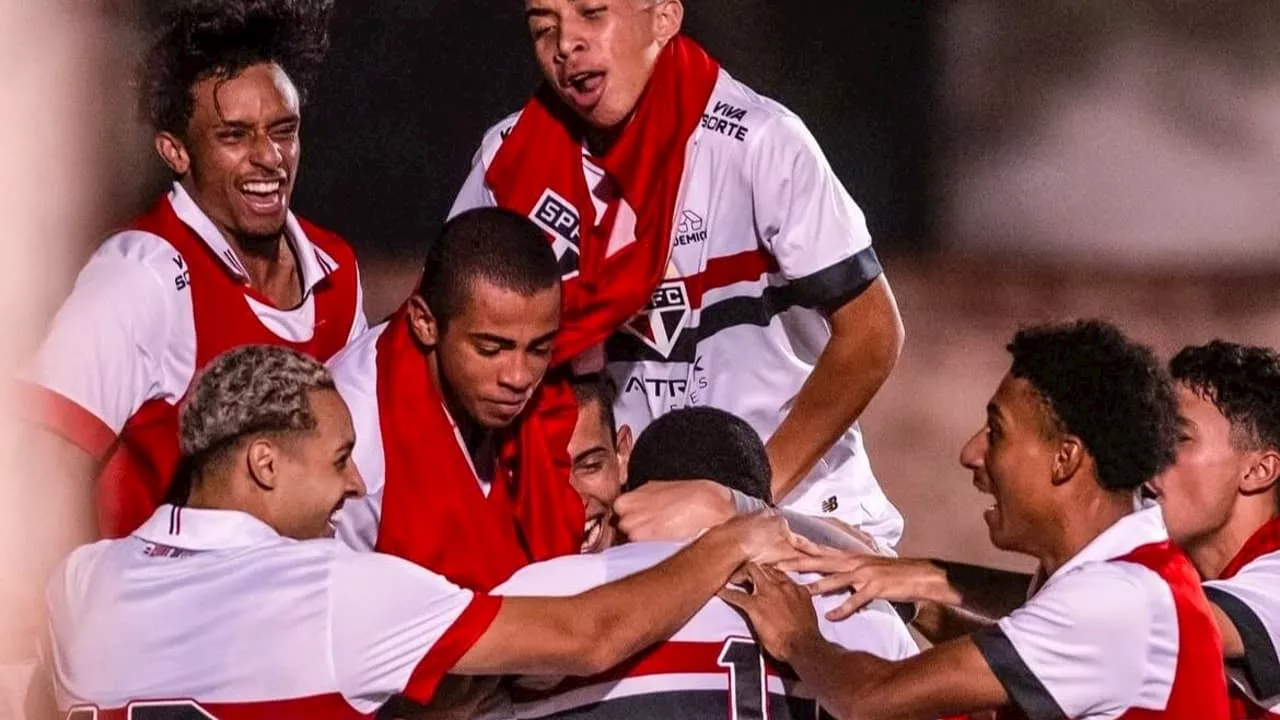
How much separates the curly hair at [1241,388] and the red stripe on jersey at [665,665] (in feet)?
3.68

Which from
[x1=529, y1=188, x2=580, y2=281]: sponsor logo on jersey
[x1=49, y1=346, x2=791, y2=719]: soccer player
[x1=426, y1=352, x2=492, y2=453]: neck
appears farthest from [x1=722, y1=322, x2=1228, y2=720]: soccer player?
[x1=529, y1=188, x2=580, y2=281]: sponsor logo on jersey

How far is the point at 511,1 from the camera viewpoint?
589 centimetres

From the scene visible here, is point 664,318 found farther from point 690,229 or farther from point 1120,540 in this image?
point 1120,540

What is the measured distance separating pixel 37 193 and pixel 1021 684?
2.39 m

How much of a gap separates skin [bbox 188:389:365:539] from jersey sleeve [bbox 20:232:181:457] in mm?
743

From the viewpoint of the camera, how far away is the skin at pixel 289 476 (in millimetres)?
2891

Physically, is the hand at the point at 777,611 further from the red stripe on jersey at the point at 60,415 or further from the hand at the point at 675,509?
the red stripe on jersey at the point at 60,415

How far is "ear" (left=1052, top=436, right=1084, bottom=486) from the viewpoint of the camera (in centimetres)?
298

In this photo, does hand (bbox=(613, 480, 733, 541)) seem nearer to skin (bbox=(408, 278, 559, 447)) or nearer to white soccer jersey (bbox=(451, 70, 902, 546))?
skin (bbox=(408, 278, 559, 447))

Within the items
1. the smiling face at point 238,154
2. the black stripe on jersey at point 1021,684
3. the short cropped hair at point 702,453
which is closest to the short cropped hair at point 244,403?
the short cropped hair at point 702,453

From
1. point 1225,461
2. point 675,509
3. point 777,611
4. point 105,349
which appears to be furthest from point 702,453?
point 105,349

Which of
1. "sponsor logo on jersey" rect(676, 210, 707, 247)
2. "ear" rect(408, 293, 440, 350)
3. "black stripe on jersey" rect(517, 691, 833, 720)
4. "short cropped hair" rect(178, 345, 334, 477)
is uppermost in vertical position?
"sponsor logo on jersey" rect(676, 210, 707, 247)

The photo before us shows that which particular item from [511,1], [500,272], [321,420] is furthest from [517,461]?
[511,1]

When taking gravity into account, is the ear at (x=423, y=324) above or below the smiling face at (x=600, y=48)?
below
